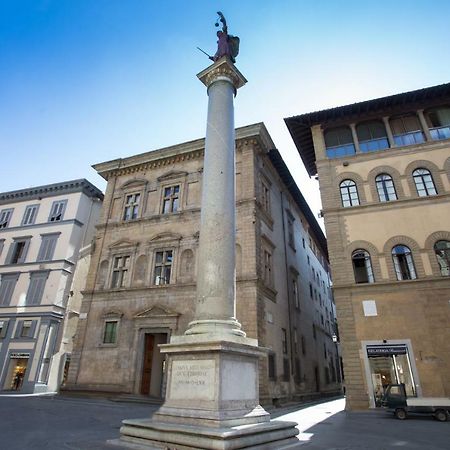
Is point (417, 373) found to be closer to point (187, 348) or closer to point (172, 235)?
point (187, 348)

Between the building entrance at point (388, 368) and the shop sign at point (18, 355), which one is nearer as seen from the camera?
the building entrance at point (388, 368)

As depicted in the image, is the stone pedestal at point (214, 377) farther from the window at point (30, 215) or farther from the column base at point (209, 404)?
the window at point (30, 215)

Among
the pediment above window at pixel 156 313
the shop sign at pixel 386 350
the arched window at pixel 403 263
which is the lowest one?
the shop sign at pixel 386 350

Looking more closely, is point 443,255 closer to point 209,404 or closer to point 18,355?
point 209,404

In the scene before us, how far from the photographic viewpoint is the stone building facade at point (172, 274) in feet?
62.7

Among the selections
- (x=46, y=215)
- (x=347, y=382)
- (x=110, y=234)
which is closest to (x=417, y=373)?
(x=347, y=382)

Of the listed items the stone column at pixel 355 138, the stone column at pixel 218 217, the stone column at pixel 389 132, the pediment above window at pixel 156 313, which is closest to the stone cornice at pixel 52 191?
the pediment above window at pixel 156 313

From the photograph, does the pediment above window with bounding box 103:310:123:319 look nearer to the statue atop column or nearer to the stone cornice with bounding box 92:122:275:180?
the stone cornice with bounding box 92:122:275:180

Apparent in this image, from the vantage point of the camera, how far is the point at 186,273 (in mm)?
20234

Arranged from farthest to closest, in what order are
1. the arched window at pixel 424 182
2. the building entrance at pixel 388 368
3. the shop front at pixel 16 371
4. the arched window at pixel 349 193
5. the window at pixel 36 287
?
1. the window at pixel 36 287
2. the shop front at pixel 16 371
3. the arched window at pixel 349 193
4. the arched window at pixel 424 182
5. the building entrance at pixel 388 368

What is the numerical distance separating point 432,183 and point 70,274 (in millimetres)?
26545

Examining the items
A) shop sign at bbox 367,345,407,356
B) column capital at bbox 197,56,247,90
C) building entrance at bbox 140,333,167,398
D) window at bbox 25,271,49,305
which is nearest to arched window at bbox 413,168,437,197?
shop sign at bbox 367,345,407,356

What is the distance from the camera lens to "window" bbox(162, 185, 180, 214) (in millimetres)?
23234

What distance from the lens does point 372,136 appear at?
2045 centimetres
